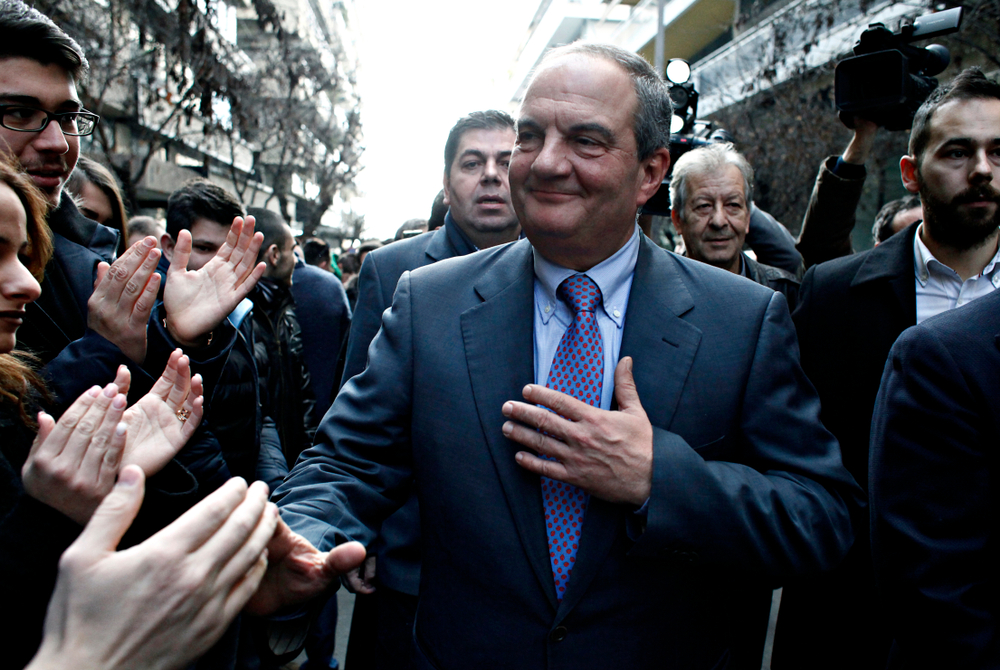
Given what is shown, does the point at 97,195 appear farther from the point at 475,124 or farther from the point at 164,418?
the point at 164,418

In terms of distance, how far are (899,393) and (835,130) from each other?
1188 centimetres

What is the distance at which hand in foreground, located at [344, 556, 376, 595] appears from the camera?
199 cm

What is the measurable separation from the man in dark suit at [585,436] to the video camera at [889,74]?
4.52 feet

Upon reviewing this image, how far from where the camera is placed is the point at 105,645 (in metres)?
→ 0.99

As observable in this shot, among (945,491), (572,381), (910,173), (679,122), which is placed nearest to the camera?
(945,491)

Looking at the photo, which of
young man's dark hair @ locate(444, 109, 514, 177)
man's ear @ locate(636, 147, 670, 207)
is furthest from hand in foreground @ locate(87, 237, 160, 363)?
young man's dark hair @ locate(444, 109, 514, 177)

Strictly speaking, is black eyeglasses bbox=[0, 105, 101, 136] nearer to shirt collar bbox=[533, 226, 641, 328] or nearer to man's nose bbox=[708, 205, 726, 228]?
shirt collar bbox=[533, 226, 641, 328]

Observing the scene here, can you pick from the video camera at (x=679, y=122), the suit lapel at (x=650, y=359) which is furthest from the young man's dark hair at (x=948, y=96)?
the video camera at (x=679, y=122)

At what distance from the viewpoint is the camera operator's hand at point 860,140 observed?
3025 millimetres

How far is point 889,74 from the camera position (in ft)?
9.46

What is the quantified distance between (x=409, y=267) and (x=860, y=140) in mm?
1962

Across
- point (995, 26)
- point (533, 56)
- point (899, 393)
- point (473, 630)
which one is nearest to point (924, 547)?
point (899, 393)

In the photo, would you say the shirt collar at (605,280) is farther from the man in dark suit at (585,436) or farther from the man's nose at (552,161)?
the man's nose at (552,161)

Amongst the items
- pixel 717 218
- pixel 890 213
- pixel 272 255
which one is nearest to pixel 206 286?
pixel 272 255
